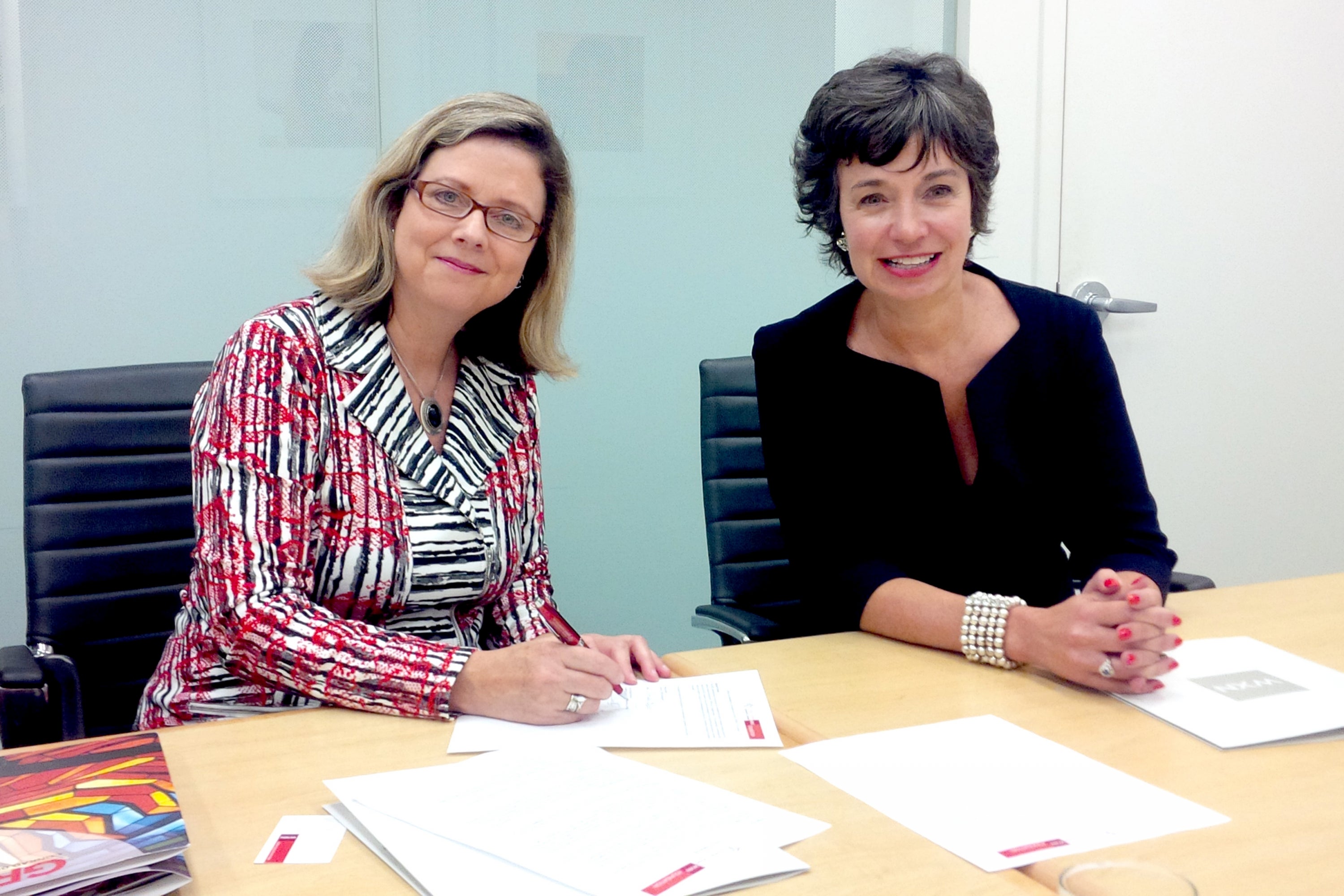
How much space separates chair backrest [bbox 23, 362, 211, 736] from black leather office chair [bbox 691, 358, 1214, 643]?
0.87 m

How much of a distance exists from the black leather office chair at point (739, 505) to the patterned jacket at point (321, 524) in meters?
0.49

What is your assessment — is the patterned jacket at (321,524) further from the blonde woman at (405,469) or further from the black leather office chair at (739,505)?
the black leather office chair at (739,505)

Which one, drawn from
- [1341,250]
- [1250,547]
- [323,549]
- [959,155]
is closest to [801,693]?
[323,549]

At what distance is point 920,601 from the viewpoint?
1562mm

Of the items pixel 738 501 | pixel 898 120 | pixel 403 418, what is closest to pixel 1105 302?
pixel 738 501

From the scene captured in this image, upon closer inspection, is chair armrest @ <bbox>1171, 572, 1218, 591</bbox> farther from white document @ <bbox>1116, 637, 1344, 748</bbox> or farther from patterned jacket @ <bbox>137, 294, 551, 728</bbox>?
patterned jacket @ <bbox>137, 294, 551, 728</bbox>

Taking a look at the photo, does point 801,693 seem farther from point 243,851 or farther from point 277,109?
point 277,109

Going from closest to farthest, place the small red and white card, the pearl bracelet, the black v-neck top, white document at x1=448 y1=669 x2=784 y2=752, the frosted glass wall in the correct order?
the small red and white card, white document at x1=448 y1=669 x2=784 y2=752, the pearl bracelet, the black v-neck top, the frosted glass wall

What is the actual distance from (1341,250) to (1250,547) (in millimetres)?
880

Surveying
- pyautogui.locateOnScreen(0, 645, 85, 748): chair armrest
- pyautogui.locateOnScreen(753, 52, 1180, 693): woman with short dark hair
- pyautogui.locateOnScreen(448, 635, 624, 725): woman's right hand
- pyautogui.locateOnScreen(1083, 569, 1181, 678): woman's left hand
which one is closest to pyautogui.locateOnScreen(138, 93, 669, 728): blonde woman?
pyautogui.locateOnScreen(448, 635, 624, 725): woman's right hand

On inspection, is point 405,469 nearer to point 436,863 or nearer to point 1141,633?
point 436,863

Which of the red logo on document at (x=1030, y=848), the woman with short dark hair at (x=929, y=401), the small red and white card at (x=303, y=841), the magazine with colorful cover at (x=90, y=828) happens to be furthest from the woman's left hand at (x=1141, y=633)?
the magazine with colorful cover at (x=90, y=828)

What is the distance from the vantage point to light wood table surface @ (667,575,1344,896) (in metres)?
0.97

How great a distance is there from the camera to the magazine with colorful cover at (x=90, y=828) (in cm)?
84
